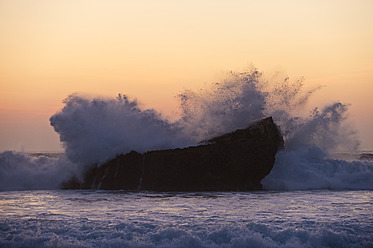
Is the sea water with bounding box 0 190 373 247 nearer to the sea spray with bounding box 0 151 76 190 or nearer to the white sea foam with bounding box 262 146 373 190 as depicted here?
the white sea foam with bounding box 262 146 373 190

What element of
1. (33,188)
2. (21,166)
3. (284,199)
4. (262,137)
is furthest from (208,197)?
(21,166)

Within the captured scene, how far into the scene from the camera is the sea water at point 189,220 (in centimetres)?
800

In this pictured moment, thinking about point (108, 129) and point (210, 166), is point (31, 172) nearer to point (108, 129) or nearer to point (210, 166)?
point (108, 129)

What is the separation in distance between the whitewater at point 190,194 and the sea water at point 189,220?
2 centimetres

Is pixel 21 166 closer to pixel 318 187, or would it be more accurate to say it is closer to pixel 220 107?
pixel 220 107

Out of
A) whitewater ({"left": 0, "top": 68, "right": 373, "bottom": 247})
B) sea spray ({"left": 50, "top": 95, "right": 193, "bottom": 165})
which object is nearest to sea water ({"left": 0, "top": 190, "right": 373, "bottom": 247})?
whitewater ({"left": 0, "top": 68, "right": 373, "bottom": 247})

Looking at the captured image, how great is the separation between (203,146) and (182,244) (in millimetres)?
7317

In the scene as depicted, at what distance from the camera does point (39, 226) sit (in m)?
8.87

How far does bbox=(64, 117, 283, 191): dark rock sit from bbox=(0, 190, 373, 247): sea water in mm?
1502

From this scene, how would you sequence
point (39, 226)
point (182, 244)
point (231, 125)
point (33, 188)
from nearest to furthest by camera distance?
point (182, 244)
point (39, 226)
point (33, 188)
point (231, 125)

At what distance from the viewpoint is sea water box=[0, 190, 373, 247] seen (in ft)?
26.2

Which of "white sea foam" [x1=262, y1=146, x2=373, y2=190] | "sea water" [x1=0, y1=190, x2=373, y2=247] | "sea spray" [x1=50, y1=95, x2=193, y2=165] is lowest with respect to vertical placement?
"sea water" [x1=0, y1=190, x2=373, y2=247]

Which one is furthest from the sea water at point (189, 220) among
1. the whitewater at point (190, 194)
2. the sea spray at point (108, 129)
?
the sea spray at point (108, 129)

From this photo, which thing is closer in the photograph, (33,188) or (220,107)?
(33,188)
